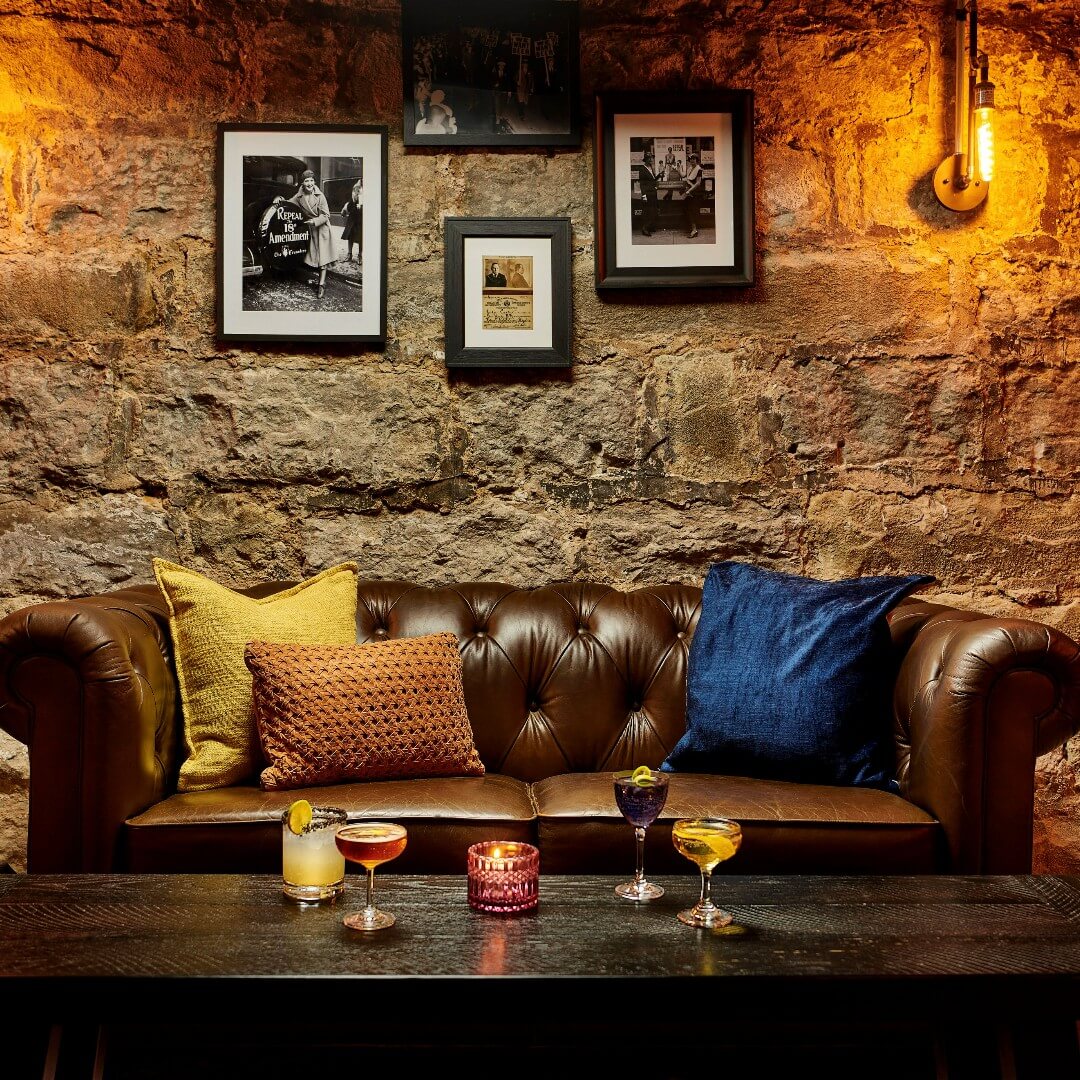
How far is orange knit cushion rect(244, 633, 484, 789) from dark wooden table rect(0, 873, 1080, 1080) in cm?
58

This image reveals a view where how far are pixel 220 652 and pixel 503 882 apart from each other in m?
1.14

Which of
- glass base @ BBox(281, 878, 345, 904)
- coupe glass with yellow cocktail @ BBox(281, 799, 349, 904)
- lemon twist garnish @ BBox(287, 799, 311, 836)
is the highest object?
lemon twist garnish @ BBox(287, 799, 311, 836)

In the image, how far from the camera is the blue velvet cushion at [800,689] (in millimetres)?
2301

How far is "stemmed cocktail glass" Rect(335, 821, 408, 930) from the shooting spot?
142cm

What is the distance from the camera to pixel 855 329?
3.03 meters

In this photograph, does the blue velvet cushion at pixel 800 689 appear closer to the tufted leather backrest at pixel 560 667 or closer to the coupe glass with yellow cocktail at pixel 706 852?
the tufted leather backrest at pixel 560 667

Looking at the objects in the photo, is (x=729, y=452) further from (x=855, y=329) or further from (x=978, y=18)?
(x=978, y=18)

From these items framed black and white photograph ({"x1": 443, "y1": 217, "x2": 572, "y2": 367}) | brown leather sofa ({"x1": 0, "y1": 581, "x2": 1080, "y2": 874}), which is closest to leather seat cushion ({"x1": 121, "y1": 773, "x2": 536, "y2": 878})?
brown leather sofa ({"x1": 0, "y1": 581, "x2": 1080, "y2": 874})

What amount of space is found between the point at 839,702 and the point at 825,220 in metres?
1.49

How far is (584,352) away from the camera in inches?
119

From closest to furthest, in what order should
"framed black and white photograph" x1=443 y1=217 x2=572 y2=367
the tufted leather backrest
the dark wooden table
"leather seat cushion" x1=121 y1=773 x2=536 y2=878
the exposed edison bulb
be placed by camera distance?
the dark wooden table → "leather seat cushion" x1=121 y1=773 x2=536 y2=878 → the tufted leather backrest → the exposed edison bulb → "framed black and white photograph" x1=443 y1=217 x2=572 y2=367

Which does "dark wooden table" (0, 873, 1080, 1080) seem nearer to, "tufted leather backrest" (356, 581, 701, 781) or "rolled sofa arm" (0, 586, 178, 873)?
"rolled sofa arm" (0, 586, 178, 873)

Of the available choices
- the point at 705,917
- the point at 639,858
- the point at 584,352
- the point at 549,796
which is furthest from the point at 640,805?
the point at 584,352

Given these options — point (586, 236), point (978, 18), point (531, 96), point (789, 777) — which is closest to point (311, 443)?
point (586, 236)
